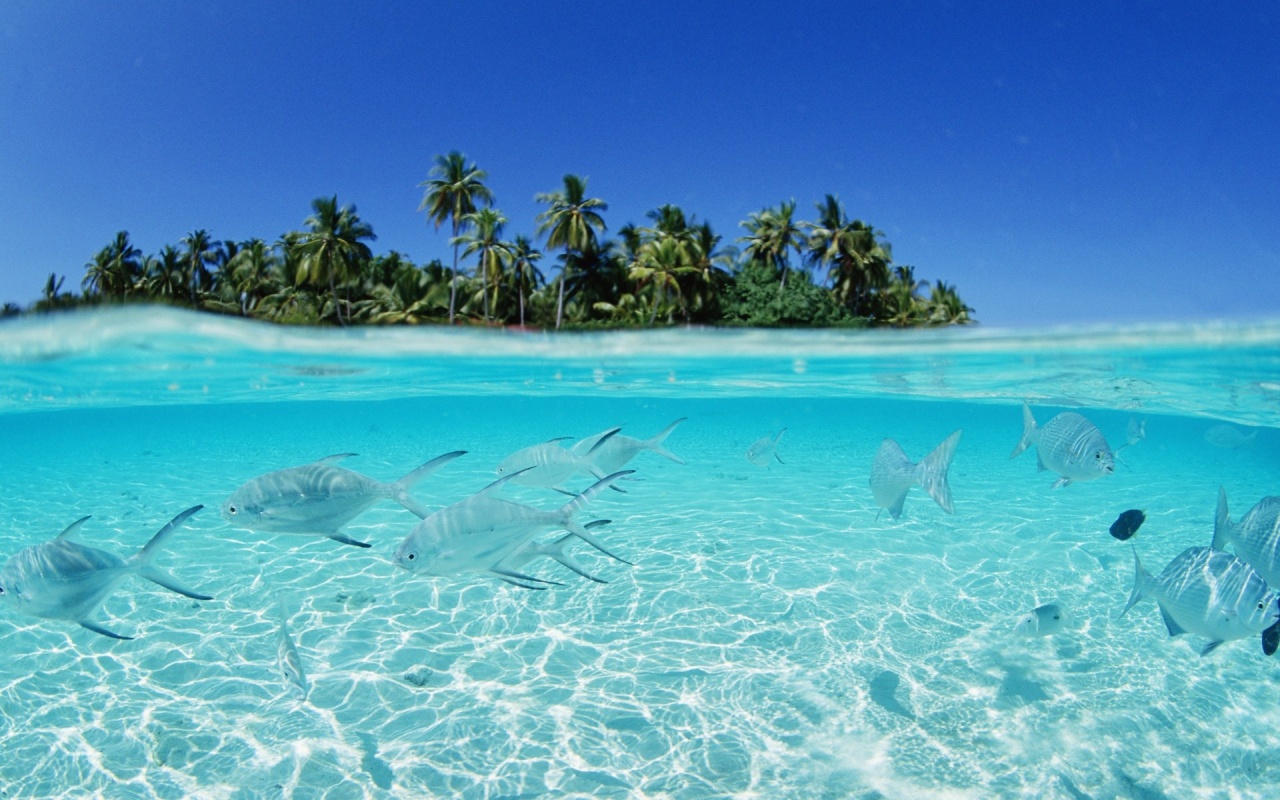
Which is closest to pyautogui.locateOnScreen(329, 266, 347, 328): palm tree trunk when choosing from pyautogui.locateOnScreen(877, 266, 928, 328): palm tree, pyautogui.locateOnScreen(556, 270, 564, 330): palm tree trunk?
pyautogui.locateOnScreen(556, 270, 564, 330): palm tree trunk

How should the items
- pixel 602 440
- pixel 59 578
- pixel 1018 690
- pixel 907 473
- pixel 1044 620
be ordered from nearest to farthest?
pixel 59 578 → pixel 602 440 → pixel 907 473 → pixel 1044 620 → pixel 1018 690

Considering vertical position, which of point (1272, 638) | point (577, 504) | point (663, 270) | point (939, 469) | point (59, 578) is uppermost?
point (663, 270)

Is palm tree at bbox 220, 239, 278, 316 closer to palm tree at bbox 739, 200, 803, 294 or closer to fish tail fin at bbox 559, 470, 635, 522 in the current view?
palm tree at bbox 739, 200, 803, 294

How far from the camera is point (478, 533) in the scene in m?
4.04

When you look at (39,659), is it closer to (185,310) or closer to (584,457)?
(584,457)

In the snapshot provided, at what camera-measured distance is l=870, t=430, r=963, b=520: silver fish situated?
5.07 metres

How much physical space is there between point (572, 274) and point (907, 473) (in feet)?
162

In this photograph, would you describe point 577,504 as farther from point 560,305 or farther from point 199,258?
point 199,258

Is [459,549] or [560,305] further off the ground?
[560,305]

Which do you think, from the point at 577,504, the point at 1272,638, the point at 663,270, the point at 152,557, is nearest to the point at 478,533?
the point at 577,504

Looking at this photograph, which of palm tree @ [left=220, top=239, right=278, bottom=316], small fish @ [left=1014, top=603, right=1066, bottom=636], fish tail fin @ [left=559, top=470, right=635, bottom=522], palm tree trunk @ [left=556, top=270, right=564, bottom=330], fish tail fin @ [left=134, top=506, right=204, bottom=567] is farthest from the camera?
palm tree @ [left=220, top=239, right=278, bottom=316]

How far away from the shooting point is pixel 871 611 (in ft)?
28.2

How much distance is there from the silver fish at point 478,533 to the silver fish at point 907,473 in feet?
8.15

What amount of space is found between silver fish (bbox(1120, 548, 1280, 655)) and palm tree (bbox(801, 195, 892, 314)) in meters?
54.9
